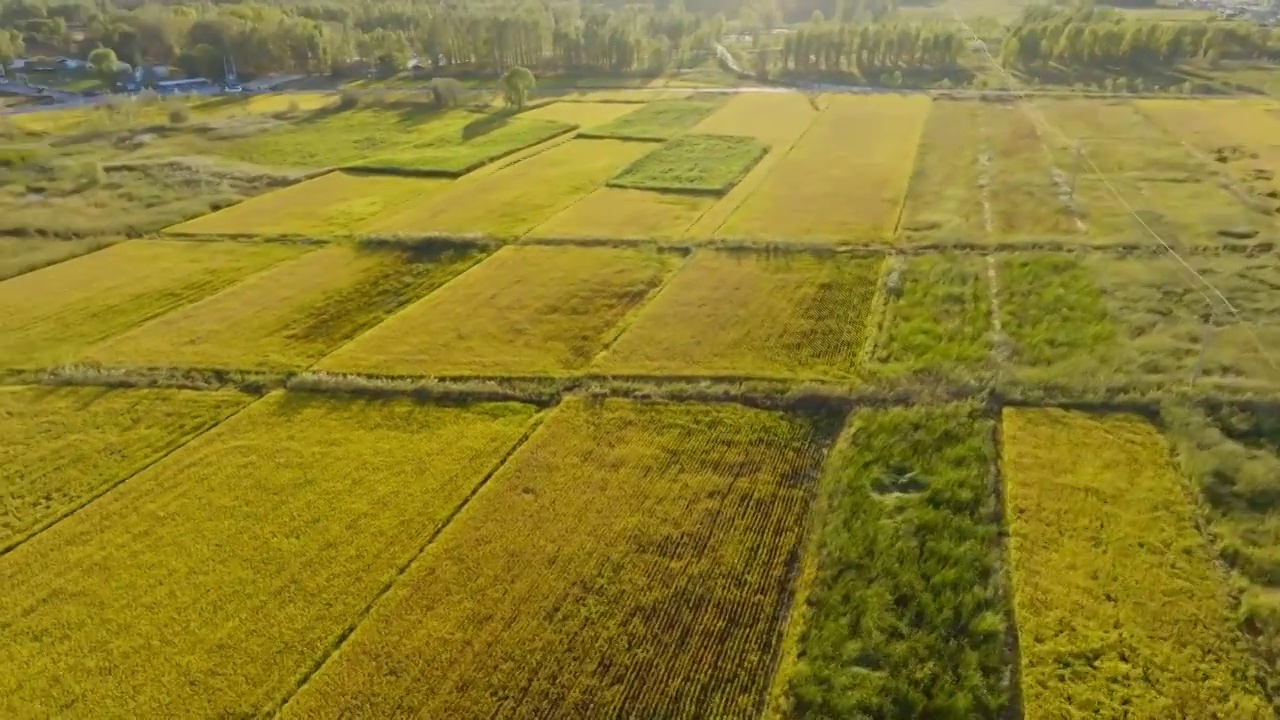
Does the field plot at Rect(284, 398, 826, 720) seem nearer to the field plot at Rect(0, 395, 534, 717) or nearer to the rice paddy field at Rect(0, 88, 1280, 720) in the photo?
the rice paddy field at Rect(0, 88, 1280, 720)

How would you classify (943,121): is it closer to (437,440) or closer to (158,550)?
(437,440)

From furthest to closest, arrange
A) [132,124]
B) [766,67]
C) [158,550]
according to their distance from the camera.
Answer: [766,67]
[132,124]
[158,550]

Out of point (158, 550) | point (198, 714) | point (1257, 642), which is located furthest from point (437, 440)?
point (1257, 642)

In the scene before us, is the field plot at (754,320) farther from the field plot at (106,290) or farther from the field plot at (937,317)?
the field plot at (106,290)

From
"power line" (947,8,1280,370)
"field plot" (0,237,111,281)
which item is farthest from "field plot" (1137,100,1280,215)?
"field plot" (0,237,111,281)

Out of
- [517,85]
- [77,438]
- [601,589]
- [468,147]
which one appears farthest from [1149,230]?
[517,85]

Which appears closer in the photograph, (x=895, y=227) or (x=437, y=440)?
(x=437, y=440)
